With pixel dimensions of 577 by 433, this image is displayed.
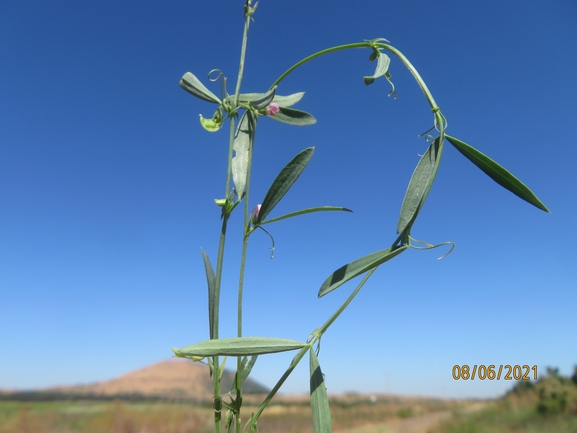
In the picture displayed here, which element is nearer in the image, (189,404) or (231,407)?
(231,407)

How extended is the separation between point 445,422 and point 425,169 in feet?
30.2

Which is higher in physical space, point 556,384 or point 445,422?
point 556,384

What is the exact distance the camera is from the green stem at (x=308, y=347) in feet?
0.76

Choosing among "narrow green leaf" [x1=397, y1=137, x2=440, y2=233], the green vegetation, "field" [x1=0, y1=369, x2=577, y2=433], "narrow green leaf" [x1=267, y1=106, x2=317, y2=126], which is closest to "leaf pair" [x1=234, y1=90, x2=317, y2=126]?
"narrow green leaf" [x1=267, y1=106, x2=317, y2=126]

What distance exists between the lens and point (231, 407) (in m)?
0.25

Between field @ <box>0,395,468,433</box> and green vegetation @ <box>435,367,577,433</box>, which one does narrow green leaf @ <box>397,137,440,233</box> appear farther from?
green vegetation @ <box>435,367,577,433</box>

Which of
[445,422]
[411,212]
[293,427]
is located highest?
[411,212]

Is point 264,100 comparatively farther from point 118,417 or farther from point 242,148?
point 118,417

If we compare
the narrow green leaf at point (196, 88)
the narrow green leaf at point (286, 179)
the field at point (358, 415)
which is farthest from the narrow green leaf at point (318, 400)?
the field at point (358, 415)

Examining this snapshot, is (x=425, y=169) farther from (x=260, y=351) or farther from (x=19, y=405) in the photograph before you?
(x=19, y=405)

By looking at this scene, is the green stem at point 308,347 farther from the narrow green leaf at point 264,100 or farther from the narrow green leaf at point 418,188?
the narrow green leaf at point 264,100

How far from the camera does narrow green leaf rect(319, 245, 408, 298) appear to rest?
0.24 meters

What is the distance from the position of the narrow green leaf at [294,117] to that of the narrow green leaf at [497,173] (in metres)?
0.12

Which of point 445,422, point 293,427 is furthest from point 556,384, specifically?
point 293,427
